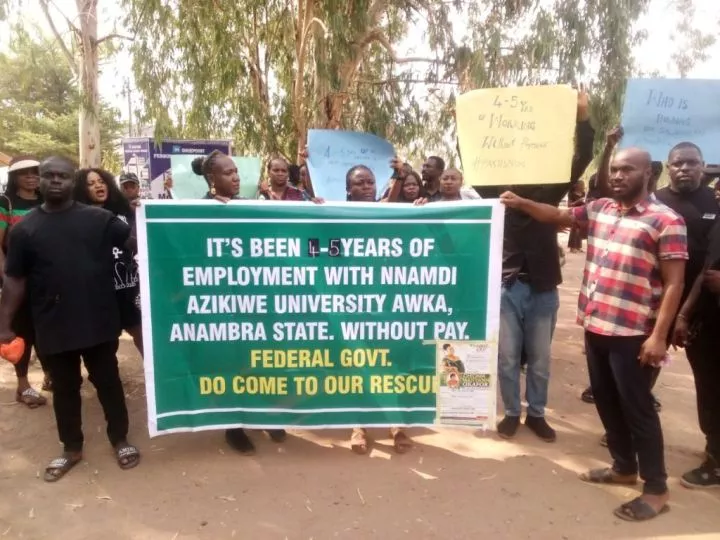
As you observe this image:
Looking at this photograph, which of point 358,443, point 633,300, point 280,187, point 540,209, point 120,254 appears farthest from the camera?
point 280,187

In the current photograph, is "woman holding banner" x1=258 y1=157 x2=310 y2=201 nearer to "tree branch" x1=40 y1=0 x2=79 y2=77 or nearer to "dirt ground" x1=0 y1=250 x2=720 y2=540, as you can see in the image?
"dirt ground" x1=0 y1=250 x2=720 y2=540

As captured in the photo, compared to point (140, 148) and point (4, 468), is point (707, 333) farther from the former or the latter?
point (140, 148)

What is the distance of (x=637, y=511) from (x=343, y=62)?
18.5ft

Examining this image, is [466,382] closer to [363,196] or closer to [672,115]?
[363,196]

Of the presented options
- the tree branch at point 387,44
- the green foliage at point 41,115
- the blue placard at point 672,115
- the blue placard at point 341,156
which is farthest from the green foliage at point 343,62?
the green foliage at point 41,115

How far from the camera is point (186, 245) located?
9.86 ft

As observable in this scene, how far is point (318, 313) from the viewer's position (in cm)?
307

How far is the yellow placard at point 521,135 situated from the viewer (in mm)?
2883

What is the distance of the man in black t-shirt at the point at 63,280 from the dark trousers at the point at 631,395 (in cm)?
263

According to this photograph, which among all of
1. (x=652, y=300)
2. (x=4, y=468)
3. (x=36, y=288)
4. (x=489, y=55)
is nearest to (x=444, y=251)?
(x=652, y=300)

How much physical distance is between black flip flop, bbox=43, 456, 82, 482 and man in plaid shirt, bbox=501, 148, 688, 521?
2.95 m

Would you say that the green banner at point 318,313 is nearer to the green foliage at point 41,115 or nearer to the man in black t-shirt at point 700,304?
the man in black t-shirt at point 700,304

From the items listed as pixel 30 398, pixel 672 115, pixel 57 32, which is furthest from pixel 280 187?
pixel 57 32

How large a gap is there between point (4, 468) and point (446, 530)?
2.56m
